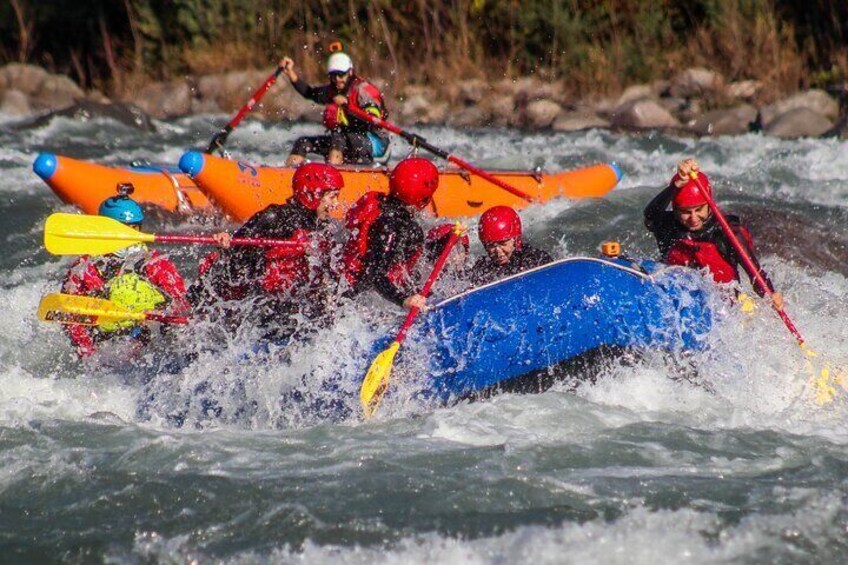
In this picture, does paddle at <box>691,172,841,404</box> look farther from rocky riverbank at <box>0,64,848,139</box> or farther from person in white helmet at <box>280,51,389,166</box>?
rocky riverbank at <box>0,64,848,139</box>

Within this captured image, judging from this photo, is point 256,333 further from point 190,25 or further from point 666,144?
point 190,25

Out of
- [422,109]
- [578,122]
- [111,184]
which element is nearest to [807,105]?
[578,122]

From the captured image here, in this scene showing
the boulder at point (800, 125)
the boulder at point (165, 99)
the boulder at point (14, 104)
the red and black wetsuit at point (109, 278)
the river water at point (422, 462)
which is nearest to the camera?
the river water at point (422, 462)

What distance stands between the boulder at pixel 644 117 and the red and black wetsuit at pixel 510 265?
27.3ft

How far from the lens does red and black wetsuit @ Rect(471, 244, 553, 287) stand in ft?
20.7

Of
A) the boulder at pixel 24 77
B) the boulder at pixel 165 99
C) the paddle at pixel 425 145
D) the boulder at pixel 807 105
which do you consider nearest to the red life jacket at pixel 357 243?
the paddle at pixel 425 145

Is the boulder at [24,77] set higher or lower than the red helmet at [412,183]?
higher

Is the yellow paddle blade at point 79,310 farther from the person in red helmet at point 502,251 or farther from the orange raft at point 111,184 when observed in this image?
the orange raft at point 111,184

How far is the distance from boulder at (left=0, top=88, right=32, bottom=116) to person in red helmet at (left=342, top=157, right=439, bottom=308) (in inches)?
401

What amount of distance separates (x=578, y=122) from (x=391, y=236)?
8.84 m

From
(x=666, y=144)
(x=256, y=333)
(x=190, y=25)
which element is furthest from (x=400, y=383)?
(x=190, y=25)

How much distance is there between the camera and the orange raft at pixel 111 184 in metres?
9.56

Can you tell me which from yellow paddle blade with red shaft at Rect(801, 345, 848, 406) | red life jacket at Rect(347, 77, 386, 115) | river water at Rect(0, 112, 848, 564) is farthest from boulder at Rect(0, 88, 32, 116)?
yellow paddle blade with red shaft at Rect(801, 345, 848, 406)

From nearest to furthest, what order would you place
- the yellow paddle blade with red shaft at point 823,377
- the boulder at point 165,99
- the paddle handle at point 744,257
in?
the yellow paddle blade with red shaft at point 823,377 → the paddle handle at point 744,257 → the boulder at point 165,99
